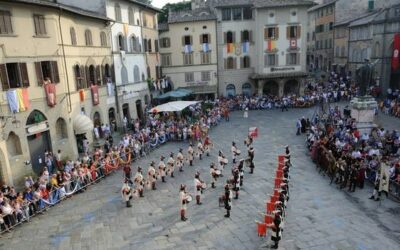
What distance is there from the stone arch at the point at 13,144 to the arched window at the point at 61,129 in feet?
12.2

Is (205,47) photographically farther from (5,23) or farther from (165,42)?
(5,23)

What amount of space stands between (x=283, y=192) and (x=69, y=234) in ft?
30.7

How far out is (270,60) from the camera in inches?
1914

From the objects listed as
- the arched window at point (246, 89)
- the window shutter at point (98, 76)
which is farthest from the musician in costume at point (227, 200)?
the arched window at point (246, 89)

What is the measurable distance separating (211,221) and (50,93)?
1494 cm

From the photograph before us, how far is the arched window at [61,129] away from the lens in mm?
26300

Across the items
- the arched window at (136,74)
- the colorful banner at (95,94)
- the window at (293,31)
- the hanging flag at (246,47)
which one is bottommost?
the colorful banner at (95,94)

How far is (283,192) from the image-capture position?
15797 mm

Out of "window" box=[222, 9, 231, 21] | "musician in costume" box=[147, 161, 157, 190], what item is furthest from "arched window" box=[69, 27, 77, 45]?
"window" box=[222, 9, 231, 21]

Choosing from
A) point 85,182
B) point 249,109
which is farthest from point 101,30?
point 249,109

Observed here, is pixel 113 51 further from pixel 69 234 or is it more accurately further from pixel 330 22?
pixel 330 22

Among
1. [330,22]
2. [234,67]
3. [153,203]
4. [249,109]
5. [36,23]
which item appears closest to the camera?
[153,203]

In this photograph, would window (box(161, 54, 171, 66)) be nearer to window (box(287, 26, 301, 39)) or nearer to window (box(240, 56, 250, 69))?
window (box(240, 56, 250, 69))

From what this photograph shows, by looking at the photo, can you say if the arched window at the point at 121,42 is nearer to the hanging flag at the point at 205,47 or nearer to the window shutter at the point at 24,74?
the hanging flag at the point at 205,47
